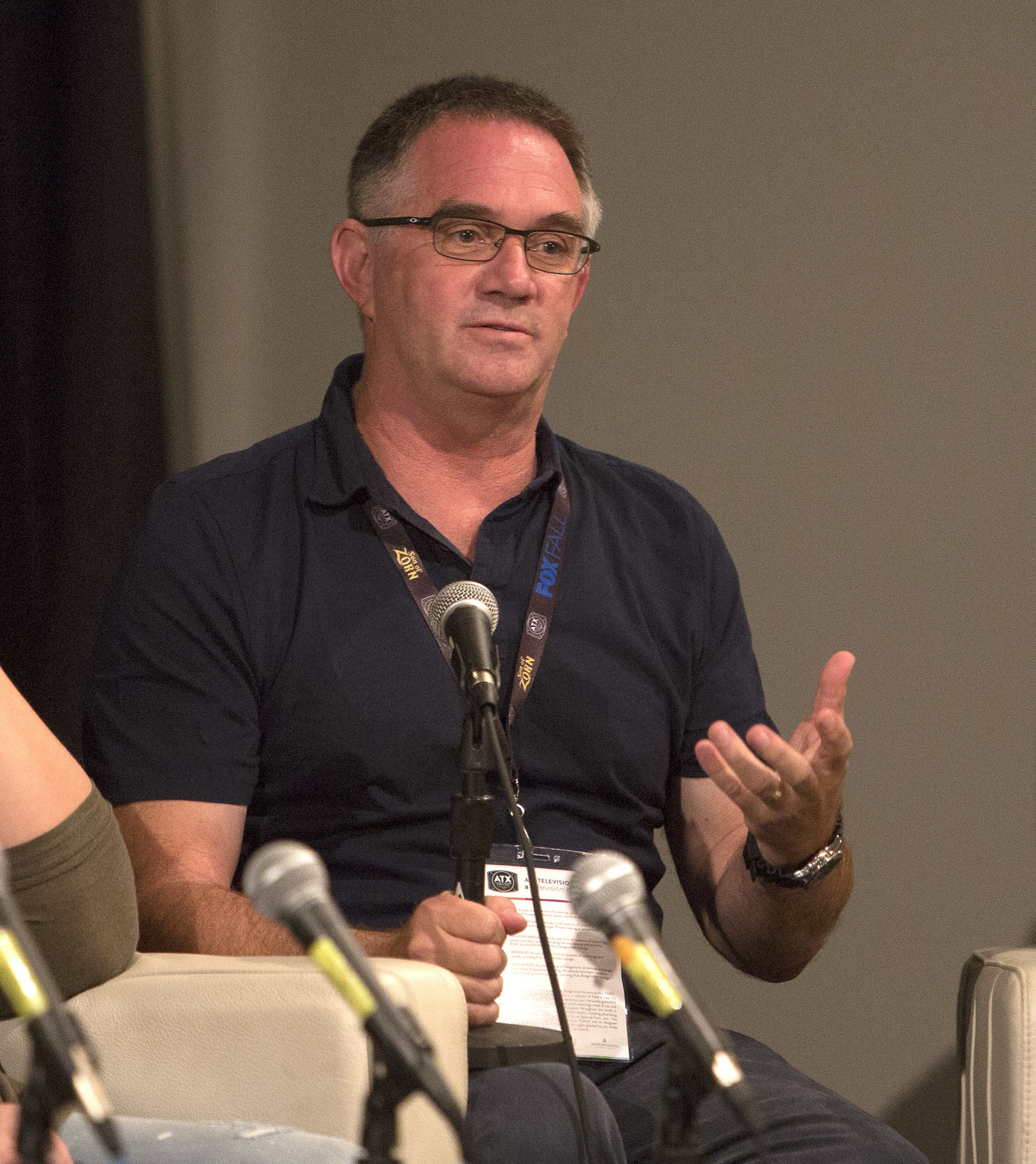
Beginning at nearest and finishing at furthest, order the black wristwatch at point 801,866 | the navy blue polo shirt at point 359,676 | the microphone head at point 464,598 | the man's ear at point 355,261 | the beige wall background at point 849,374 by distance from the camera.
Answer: the microphone head at point 464,598
the black wristwatch at point 801,866
the navy blue polo shirt at point 359,676
the man's ear at point 355,261
the beige wall background at point 849,374

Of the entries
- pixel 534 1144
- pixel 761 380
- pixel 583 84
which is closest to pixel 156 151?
pixel 583 84

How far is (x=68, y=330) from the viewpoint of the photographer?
2.69 m

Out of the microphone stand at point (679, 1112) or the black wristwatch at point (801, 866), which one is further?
the black wristwatch at point (801, 866)

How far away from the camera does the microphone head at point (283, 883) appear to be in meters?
0.77

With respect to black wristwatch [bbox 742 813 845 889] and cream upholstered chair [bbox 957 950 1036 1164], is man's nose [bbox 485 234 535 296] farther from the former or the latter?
cream upholstered chair [bbox 957 950 1036 1164]

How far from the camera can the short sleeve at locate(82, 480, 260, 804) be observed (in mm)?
1761

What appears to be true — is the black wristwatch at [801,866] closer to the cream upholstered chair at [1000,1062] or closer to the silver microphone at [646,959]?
the cream upholstered chair at [1000,1062]

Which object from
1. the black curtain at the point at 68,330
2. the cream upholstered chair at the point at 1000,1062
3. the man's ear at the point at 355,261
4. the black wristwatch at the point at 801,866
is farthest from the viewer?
the black curtain at the point at 68,330

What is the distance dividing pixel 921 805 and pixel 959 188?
122 centimetres

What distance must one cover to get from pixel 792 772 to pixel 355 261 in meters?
1.21

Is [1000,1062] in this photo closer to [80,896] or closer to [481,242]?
[80,896]

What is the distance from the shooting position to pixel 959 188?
2.73 metres

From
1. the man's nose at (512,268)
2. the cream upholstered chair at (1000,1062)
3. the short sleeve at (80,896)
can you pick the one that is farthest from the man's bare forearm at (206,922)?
the man's nose at (512,268)

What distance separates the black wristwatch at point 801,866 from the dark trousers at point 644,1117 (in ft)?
0.73
